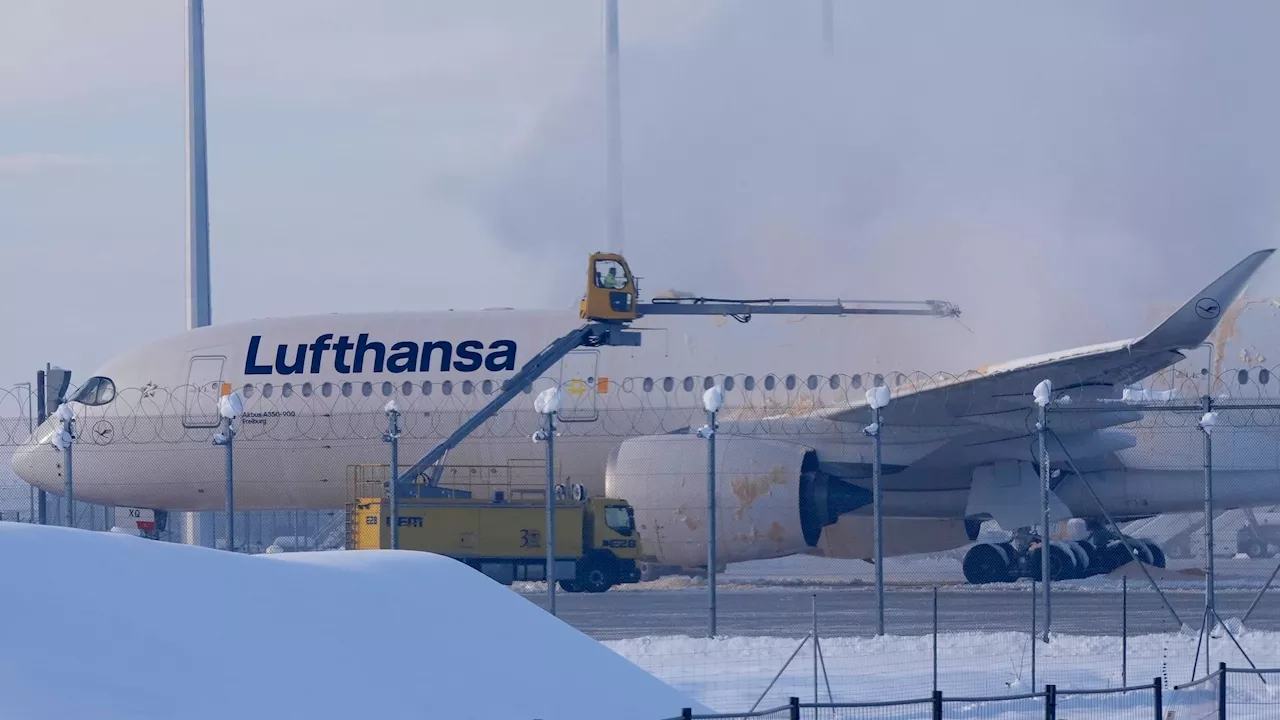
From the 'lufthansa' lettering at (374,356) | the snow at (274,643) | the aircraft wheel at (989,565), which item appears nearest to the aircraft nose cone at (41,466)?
the 'lufthansa' lettering at (374,356)

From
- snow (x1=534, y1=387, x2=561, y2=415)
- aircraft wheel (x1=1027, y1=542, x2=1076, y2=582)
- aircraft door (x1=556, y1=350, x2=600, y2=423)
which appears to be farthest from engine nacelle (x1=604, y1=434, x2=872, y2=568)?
snow (x1=534, y1=387, x2=561, y2=415)

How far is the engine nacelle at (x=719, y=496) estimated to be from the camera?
73.9 feet

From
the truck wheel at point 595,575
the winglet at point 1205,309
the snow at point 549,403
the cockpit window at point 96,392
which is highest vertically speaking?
the winglet at point 1205,309

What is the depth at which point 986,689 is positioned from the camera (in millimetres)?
12594

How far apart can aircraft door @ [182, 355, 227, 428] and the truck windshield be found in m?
7.14

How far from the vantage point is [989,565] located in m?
23.5

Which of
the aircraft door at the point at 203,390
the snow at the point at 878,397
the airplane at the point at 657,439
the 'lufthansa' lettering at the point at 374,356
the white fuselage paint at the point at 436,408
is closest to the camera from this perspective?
the snow at the point at 878,397

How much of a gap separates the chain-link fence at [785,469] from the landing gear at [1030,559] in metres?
0.04

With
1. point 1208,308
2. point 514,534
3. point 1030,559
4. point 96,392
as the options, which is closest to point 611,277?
point 514,534

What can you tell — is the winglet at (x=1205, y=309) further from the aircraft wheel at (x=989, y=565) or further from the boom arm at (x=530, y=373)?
the boom arm at (x=530, y=373)

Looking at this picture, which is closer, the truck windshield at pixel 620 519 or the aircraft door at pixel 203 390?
the truck windshield at pixel 620 519

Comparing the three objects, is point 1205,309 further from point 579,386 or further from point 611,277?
point 579,386

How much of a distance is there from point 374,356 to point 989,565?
33.5 feet

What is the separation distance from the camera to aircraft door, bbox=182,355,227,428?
26.3m
